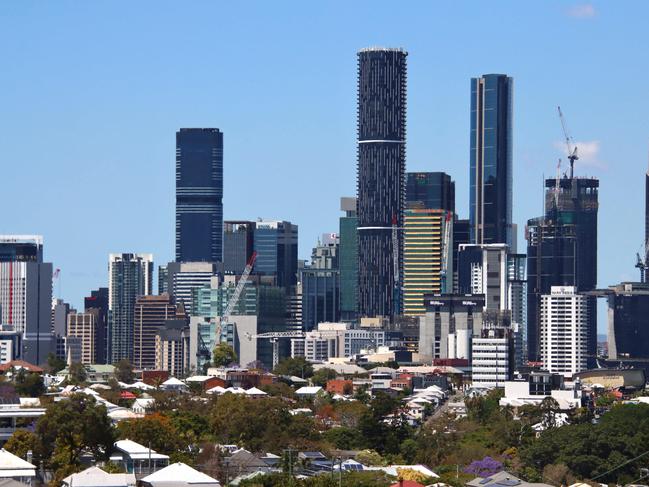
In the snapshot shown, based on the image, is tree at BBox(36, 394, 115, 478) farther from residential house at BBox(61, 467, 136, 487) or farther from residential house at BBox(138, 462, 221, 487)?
residential house at BBox(61, 467, 136, 487)

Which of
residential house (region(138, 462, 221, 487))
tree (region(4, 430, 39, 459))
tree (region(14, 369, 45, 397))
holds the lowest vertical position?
residential house (region(138, 462, 221, 487))

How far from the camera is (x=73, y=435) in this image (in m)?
90.7

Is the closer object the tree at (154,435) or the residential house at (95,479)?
the residential house at (95,479)

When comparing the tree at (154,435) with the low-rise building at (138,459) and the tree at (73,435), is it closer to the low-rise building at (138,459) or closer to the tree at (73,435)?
the low-rise building at (138,459)

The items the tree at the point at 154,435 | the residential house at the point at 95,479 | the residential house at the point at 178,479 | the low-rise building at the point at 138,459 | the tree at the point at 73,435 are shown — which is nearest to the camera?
the residential house at the point at 95,479

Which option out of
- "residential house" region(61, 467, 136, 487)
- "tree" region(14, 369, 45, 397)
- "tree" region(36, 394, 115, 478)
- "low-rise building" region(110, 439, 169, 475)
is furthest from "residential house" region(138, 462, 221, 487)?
"tree" region(14, 369, 45, 397)

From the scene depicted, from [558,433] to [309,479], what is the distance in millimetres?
29297

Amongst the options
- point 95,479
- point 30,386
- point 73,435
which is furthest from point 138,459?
point 30,386

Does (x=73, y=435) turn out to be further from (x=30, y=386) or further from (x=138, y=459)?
(x=30, y=386)

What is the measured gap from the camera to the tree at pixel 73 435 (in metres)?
89.8

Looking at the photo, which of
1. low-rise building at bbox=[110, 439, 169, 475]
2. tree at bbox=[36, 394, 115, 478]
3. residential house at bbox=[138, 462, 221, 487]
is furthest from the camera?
tree at bbox=[36, 394, 115, 478]

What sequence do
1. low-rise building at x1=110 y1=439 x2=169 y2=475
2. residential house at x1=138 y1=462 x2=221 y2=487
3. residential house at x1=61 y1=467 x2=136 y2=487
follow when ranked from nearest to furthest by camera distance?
residential house at x1=61 y1=467 x2=136 y2=487
residential house at x1=138 y1=462 x2=221 y2=487
low-rise building at x1=110 y1=439 x2=169 y2=475

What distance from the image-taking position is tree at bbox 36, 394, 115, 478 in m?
89.8

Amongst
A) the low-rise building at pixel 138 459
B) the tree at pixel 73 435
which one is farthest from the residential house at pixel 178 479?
the tree at pixel 73 435
